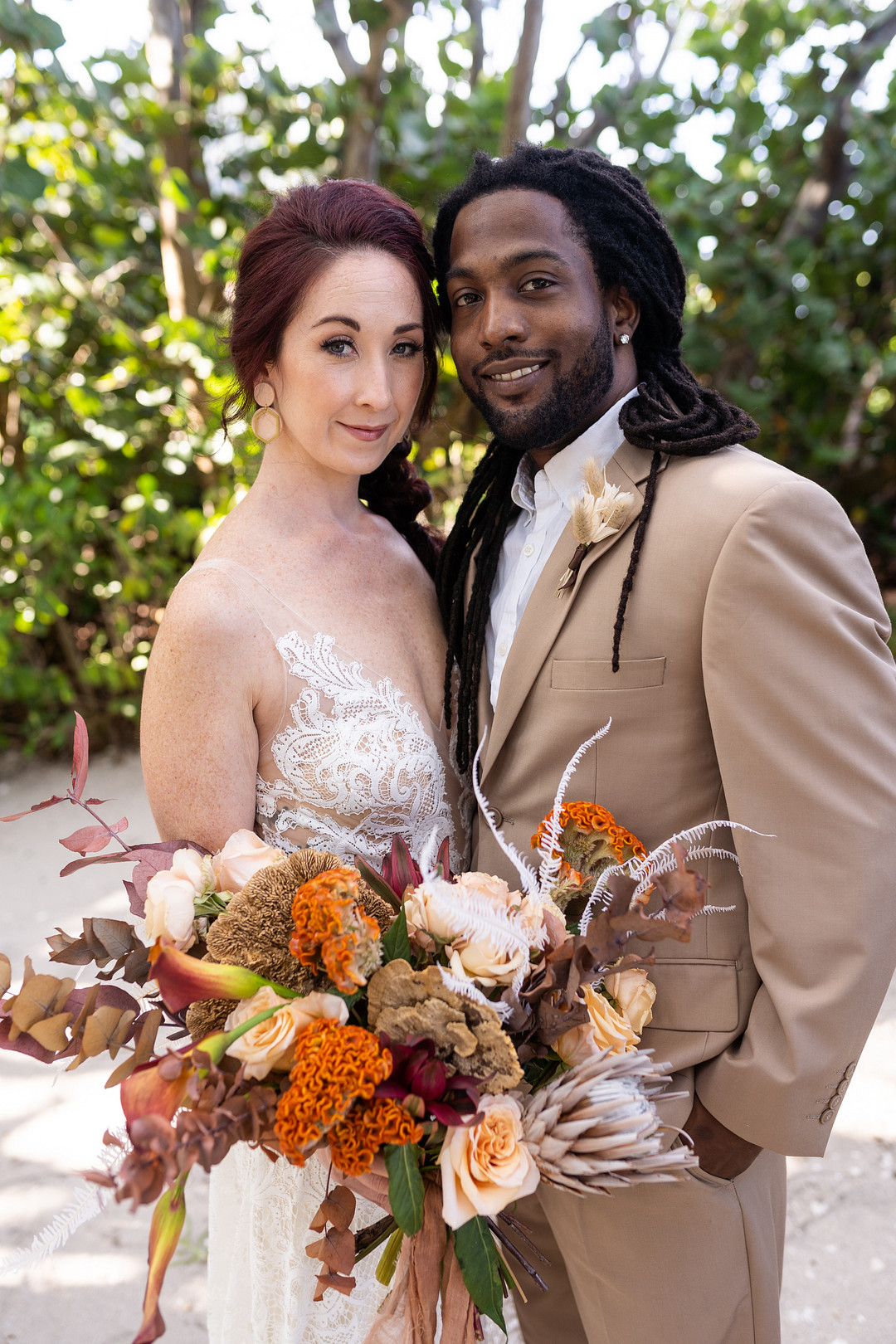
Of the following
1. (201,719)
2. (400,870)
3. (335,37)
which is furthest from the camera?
(335,37)

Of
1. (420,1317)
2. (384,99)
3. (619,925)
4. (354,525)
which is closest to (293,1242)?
(420,1317)

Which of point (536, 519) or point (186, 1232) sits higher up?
point (536, 519)

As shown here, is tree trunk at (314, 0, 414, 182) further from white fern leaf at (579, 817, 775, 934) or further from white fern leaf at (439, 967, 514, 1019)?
white fern leaf at (439, 967, 514, 1019)

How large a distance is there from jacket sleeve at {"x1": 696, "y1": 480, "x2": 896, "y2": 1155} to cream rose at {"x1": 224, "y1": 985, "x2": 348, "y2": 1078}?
711mm

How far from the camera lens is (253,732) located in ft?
5.69

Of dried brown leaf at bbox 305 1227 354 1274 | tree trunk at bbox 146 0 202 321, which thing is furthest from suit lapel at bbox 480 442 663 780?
tree trunk at bbox 146 0 202 321

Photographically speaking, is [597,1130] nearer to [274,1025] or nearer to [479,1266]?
[479,1266]

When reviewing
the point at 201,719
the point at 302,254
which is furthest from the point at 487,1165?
the point at 302,254

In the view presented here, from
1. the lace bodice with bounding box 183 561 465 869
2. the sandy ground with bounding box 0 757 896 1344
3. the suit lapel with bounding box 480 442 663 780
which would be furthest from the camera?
the sandy ground with bounding box 0 757 896 1344

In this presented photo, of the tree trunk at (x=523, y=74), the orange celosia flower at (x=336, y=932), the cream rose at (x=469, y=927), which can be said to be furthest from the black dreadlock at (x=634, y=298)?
the tree trunk at (x=523, y=74)

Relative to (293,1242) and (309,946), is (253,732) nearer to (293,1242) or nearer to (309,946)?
(309,946)

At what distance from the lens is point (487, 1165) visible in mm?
1068

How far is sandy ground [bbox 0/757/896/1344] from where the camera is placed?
2.49 metres

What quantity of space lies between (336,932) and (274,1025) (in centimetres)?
13
